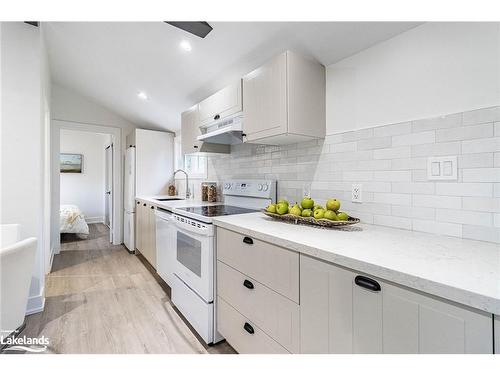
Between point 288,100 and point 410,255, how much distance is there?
3.66 ft

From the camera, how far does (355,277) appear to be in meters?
0.87

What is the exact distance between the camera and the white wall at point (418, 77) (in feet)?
3.61

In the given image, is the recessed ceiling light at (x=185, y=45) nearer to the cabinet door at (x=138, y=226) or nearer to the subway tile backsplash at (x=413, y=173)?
the subway tile backsplash at (x=413, y=173)

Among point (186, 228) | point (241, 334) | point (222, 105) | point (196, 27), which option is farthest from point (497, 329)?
point (196, 27)

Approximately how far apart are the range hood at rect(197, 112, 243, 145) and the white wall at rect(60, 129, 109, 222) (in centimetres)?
462

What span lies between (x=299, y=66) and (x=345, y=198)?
911mm

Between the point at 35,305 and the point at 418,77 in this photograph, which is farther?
the point at 35,305

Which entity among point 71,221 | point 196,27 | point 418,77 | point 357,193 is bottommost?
point 71,221

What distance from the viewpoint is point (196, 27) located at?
6.08 ft

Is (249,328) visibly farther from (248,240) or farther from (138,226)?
(138,226)

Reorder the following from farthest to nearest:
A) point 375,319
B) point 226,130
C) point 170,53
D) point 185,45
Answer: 1. point 170,53
2. point 185,45
3. point 226,130
4. point 375,319

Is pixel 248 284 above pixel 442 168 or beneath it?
beneath

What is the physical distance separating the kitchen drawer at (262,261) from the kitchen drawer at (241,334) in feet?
0.88

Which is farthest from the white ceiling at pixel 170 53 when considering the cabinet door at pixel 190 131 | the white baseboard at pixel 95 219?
the white baseboard at pixel 95 219
